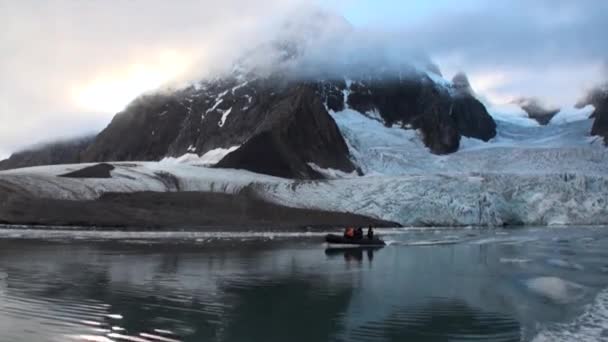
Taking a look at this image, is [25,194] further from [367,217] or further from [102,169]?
[367,217]

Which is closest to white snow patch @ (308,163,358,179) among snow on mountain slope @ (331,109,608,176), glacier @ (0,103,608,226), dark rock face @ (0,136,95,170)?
snow on mountain slope @ (331,109,608,176)

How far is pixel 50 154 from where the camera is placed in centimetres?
15850

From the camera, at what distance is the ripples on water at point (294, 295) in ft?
39.7

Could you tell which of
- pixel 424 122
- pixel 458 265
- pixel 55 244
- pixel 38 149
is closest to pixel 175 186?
pixel 55 244

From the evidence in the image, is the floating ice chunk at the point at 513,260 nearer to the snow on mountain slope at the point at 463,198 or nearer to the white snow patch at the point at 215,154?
the snow on mountain slope at the point at 463,198

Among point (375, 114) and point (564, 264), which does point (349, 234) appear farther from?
point (375, 114)

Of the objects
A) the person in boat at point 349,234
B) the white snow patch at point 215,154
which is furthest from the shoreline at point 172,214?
the white snow patch at point 215,154

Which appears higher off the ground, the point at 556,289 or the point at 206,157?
the point at 206,157

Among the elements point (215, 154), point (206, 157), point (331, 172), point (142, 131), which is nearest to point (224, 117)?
point (215, 154)

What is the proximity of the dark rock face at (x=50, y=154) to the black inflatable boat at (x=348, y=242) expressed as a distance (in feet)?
424

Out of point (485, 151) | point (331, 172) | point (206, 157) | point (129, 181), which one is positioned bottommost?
point (129, 181)

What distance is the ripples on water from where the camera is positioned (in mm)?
12102

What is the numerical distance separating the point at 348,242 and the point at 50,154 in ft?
451

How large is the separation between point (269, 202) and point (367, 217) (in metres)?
9.41
